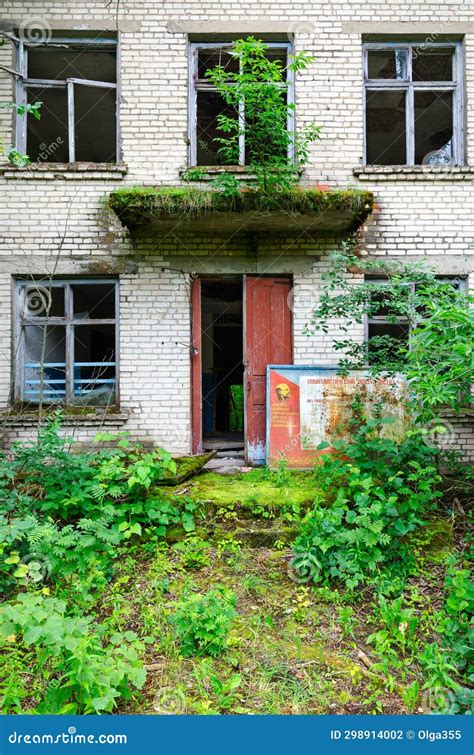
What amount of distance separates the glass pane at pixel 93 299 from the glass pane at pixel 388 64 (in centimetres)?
497

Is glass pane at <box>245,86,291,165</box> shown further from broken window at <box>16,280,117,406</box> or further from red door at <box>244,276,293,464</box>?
broken window at <box>16,280,117,406</box>

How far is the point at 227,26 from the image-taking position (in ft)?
21.0

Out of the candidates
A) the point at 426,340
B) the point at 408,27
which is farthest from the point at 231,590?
the point at 408,27

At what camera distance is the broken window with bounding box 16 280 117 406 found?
650cm

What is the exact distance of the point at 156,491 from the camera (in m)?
4.91

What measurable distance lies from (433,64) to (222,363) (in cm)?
770

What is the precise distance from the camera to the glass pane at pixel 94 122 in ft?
24.2

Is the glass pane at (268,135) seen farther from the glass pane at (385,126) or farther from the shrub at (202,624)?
the shrub at (202,624)

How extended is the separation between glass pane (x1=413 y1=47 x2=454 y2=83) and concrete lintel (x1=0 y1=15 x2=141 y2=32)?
399 cm

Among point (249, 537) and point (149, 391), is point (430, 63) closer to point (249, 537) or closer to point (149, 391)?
point (149, 391)

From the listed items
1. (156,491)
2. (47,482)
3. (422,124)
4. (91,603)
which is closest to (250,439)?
(156,491)

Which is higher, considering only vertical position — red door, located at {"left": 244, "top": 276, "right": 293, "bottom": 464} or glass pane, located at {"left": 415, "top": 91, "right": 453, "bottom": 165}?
glass pane, located at {"left": 415, "top": 91, "right": 453, "bottom": 165}

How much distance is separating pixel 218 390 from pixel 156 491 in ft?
21.3

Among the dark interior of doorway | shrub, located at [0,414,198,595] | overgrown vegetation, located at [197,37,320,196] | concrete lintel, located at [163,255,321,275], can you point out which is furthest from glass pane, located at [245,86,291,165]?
shrub, located at [0,414,198,595]
